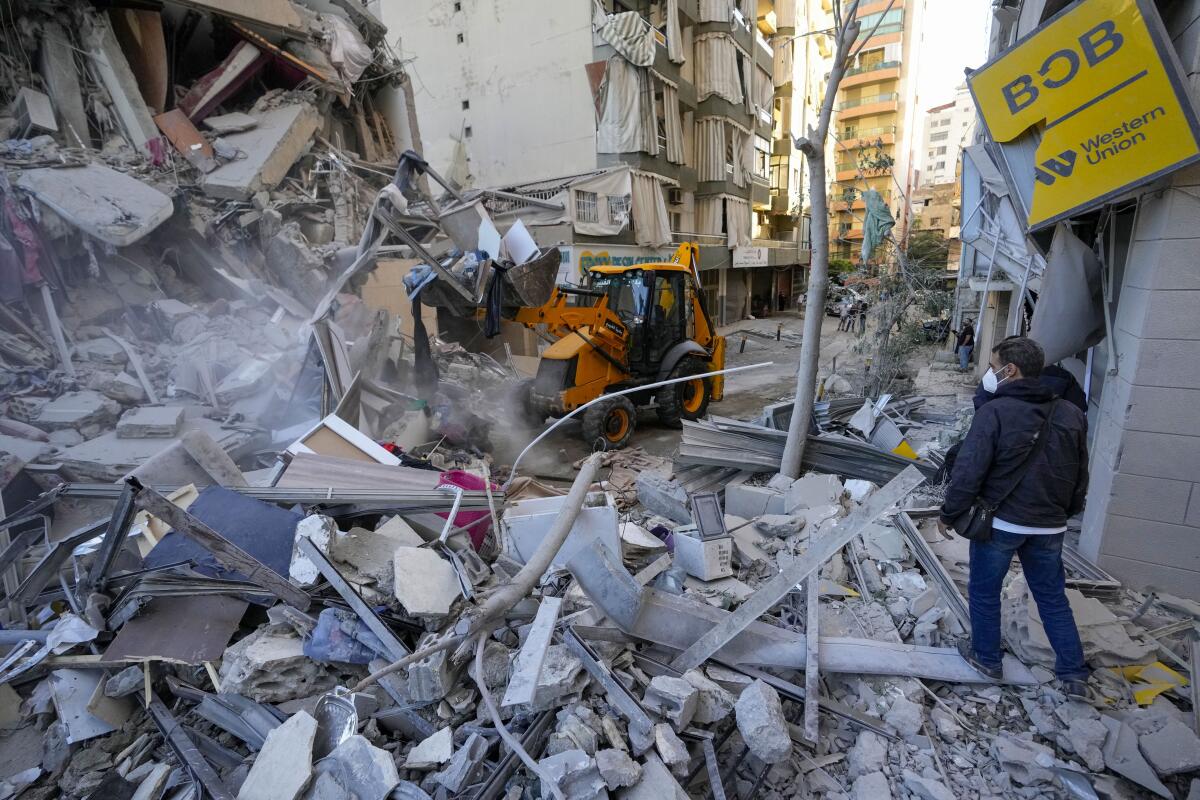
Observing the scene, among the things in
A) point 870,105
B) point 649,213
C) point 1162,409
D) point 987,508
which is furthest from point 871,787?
point 870,105

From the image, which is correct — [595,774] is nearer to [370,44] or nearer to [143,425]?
[143,425]

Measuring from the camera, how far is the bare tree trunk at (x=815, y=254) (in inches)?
166

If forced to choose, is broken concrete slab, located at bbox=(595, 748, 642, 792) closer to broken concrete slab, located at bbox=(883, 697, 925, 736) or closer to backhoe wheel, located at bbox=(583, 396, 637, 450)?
broken concrete slab, located at bbox=(883, 697, 925, 736)

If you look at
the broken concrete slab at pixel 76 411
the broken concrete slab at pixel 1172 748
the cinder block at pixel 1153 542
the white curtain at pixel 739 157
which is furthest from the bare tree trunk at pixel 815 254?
the white curtain at pixel 739 157

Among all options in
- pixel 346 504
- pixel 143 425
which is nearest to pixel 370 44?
pixel 143 425

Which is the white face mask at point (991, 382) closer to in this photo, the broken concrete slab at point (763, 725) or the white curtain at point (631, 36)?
the broken concrete slab at point (763, 725)

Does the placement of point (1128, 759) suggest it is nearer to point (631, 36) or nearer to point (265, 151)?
point (265, 151)

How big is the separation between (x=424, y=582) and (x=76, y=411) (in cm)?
540

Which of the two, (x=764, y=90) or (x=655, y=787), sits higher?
(x=764, y=90)

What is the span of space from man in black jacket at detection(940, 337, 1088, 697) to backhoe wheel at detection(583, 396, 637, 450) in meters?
4.74

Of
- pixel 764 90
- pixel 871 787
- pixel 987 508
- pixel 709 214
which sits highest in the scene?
pixel 764 90

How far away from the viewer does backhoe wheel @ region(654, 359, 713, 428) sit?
802 centimetres

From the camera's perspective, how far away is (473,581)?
3.16m

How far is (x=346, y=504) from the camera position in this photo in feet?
12.1
